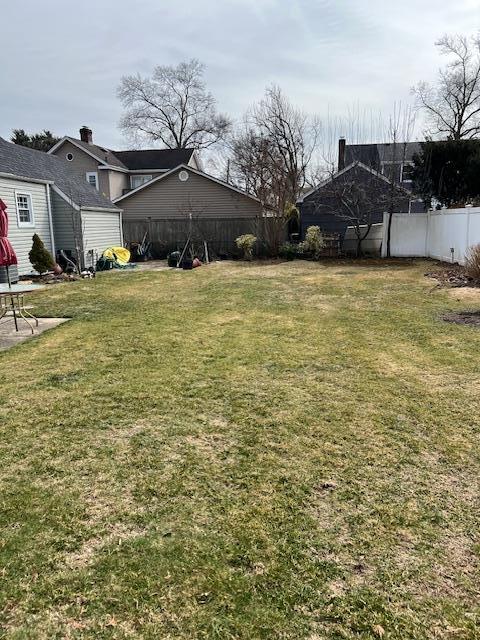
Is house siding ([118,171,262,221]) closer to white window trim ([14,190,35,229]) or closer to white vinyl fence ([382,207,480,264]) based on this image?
white vinyl fence ([382,207,480,264])

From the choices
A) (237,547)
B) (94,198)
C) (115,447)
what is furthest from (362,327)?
(94,198)

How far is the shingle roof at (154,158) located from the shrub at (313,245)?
19.8 m

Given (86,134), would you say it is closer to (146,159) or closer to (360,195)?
(146,159)

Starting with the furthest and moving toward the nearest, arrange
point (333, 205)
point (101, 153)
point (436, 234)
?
point (101, 153)
point (333, 205)
point (436, 234)

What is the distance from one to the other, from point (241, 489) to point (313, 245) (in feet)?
51.5

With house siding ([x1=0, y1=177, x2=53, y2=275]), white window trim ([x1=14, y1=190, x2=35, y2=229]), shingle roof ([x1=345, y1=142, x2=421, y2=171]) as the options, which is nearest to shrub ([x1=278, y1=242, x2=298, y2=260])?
shingle roof ([x1=345, y1=142, x2=421, y2=171])

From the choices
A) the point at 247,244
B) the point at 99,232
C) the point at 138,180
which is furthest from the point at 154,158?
the point at 247,244

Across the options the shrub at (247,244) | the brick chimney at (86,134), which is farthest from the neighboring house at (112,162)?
the shrub at (247,244)

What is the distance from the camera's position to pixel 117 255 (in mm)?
17656

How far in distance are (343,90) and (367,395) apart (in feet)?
62.4

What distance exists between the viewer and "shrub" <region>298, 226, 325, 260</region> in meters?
17.6

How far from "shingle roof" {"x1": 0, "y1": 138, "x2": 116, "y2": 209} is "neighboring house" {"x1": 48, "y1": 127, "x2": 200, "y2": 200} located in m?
11.2

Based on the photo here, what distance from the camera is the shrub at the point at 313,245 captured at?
17562 mm

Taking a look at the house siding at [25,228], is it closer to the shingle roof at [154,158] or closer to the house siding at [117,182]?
the house siding at [117,182]
